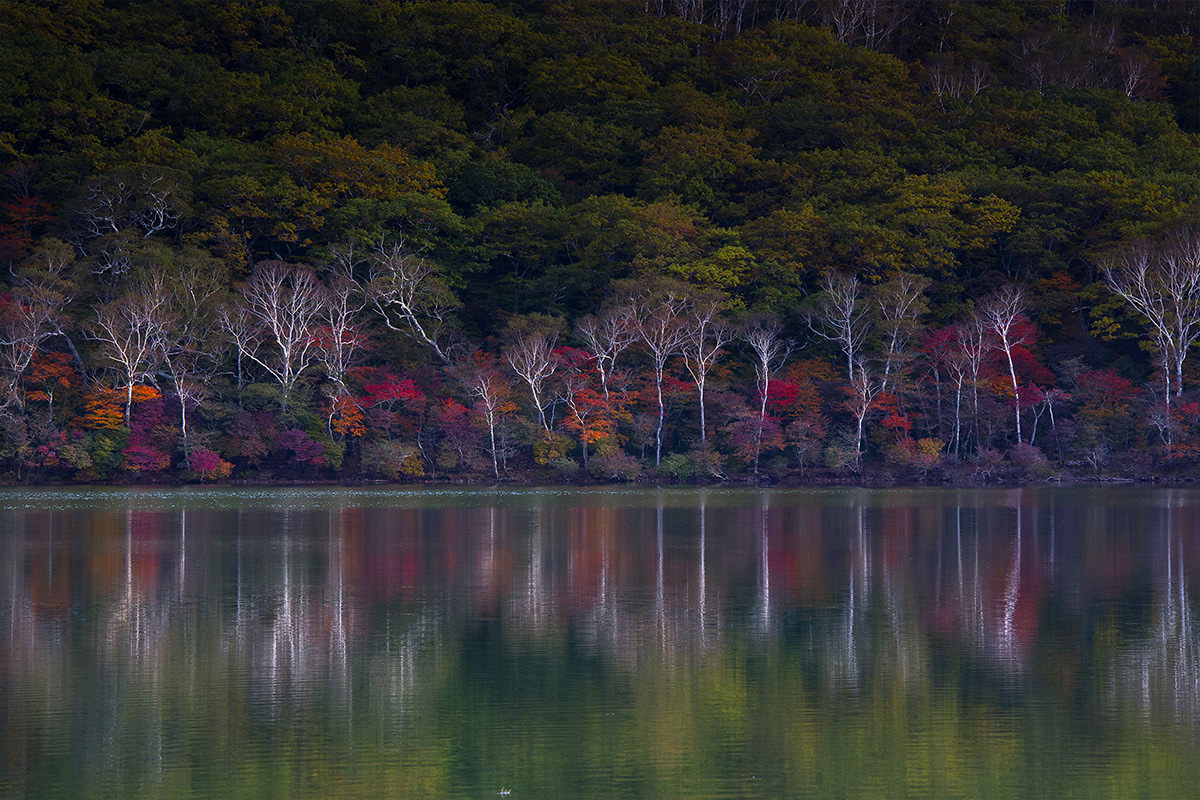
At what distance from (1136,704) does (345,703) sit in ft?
20.3

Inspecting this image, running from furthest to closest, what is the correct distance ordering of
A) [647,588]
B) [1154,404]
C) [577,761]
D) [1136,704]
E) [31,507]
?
[1154,404] < [31,507] < [647,588] < [1136,704] < [577,761]

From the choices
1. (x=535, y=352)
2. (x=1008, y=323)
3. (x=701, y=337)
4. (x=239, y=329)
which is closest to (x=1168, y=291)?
(x=1008, y=323)

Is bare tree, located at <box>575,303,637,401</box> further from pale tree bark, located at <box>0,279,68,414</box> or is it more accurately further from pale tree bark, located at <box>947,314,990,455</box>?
pale tree bark, located at <box>0,279,68,414</box>

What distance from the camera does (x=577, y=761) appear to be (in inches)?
376

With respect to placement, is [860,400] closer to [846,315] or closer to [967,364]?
[846,315]

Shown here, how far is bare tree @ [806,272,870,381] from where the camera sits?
1965 inches

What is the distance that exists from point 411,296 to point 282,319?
16.3 ft

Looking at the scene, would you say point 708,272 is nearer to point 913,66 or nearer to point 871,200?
point 871,200

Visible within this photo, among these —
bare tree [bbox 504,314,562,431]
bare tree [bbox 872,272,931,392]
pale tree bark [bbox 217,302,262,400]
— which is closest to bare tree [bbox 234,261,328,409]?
pale tree bark [bbox 217,302,262,400]

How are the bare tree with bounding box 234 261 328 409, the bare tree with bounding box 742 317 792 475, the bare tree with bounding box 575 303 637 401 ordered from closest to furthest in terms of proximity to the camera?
1. the bare tree with bounding box 742 317 792 475
2. the bare tree with bounding box 234 261 328 409
3. the bare tree with bounding box 575 303 637 401

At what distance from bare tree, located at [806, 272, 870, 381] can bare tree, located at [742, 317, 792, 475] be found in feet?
4.64

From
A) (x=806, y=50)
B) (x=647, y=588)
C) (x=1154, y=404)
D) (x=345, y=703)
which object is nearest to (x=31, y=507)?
(x=647, y=588)

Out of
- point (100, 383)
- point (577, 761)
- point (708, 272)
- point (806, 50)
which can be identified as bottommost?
point (577, 761)

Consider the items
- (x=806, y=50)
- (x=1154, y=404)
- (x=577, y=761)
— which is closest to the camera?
(x=577, y=761)
